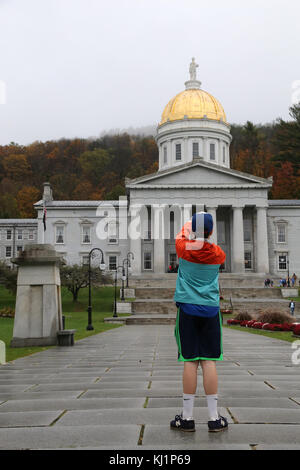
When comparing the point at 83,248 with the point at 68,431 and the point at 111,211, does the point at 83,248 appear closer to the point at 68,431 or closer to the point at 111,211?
the point at 111,211

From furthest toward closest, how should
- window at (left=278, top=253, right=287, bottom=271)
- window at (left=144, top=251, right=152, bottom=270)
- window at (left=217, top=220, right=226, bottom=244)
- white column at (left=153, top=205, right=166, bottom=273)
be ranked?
1. window at (left=217, top=220, right=226, bottom=244)
2. window at (left=144, top=251, right=152, bottom=270)
3. window at (left=278, top=253, right=287, bottom=271)
4. white column at (left=153, top=205, right=166, bottom=273)

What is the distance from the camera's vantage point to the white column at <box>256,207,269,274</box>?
68.7m

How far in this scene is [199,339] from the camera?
5367 mm

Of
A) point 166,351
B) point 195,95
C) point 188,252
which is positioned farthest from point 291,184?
point 188,252

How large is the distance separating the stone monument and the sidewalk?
11.4ft

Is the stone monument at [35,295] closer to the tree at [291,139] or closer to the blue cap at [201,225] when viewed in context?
the blue cap at [201,225]

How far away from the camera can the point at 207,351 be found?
5320 millimetres

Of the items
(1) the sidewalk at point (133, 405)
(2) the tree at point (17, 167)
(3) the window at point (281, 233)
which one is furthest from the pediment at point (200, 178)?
(1) the sidewalk at point (133, 405)

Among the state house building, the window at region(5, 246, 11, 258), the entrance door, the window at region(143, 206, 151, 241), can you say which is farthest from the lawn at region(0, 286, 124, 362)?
the window at region(5, 246, 11, 258)

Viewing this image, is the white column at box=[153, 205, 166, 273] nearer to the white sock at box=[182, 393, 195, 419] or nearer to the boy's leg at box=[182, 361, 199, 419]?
the boy's leg at box=[182, 361, 199, 419]

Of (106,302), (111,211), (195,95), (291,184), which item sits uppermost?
(195,95)

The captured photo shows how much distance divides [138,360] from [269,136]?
117 metres

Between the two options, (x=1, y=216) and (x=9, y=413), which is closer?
(x=9, y=413)

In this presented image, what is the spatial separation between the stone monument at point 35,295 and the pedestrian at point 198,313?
9.99 metres
